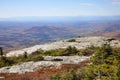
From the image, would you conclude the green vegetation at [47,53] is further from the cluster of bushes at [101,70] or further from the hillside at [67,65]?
the cluster of bushes at [101,70]

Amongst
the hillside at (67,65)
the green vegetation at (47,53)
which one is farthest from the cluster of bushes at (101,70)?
the green vegetation at (47,53)

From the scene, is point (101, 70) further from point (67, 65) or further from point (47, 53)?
point (47, 53)

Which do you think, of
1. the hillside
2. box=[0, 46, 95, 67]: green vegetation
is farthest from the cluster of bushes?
box=[0, 46, 95, 67]: green vegetation

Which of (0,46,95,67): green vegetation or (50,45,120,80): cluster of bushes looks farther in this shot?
(0,46,95,67): green vegetation

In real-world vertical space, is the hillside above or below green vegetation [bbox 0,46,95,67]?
above

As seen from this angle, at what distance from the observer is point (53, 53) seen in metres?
54.6

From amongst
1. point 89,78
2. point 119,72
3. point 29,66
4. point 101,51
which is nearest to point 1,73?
point 29,66

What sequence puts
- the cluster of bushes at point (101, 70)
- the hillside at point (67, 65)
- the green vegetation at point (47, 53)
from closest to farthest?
the cluster of bushes at point (101, 70)
the hillside at point (67, 65)
the green vegetation at point (47, 53)

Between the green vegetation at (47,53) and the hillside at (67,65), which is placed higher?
the hillside at (67,65)

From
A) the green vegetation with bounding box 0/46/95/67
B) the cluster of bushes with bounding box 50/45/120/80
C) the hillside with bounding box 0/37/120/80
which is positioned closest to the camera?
the cluster of bushes with bounding box 50/45/120/80

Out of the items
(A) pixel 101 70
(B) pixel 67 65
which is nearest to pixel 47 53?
(B) pixel 67 65

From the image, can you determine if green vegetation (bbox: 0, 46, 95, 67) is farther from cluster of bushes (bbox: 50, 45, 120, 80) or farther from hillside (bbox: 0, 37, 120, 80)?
cluster of bushes (bbox: 50, 45, 120, 80)

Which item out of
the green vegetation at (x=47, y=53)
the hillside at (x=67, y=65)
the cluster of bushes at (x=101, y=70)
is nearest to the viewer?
the cluster of bushes at (x=101, y=70)

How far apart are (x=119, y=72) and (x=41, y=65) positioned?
2159 cm
